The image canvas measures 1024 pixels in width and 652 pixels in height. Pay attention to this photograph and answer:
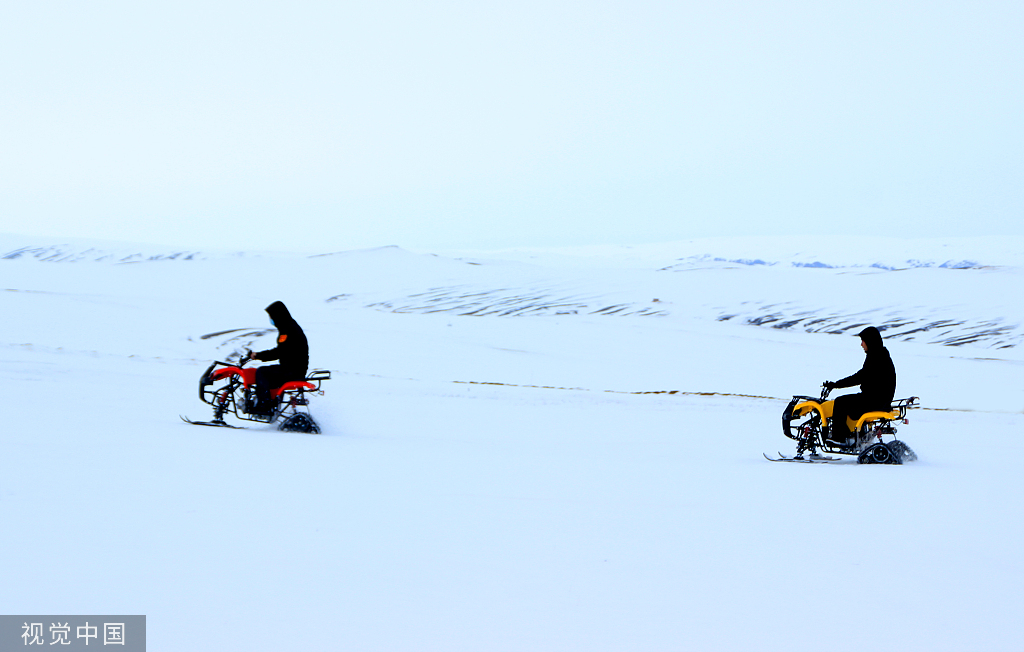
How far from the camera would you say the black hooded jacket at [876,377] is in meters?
6.48

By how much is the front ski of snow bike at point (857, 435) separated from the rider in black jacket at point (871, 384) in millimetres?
60

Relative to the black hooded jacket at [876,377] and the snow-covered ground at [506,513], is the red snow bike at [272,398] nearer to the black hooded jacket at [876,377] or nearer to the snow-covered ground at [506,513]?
the snow-covered ground at [506,513]

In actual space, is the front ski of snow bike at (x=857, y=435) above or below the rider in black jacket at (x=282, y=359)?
below

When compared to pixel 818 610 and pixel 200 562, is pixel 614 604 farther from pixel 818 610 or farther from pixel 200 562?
pixel 200 562

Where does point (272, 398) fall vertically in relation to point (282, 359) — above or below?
below

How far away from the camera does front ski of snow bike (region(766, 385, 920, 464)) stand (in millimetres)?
6527

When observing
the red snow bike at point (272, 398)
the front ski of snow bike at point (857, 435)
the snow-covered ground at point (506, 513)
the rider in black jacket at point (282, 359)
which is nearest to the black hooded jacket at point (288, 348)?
the rider in black jacket at point (282, 359)

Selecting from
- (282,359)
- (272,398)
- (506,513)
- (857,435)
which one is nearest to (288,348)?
(282,359)

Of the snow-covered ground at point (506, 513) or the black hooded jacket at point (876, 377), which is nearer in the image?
the snow-covered ground at point (506, 513)

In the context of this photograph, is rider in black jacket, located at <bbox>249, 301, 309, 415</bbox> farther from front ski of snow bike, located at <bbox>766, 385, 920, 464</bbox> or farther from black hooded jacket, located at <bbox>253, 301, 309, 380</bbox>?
front ski of snow bike, located at <bbox>766, 385, 920, 464</bbox>

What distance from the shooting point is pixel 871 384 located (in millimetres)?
6531

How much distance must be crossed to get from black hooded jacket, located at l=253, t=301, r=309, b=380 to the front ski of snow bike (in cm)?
434

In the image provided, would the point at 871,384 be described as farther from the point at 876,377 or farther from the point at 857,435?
the point at 857,435

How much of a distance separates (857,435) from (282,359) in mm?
5084
